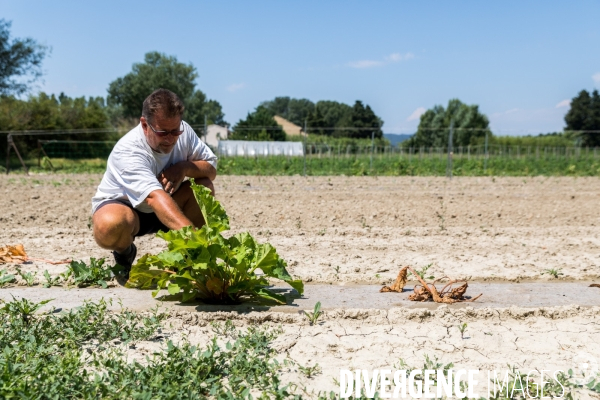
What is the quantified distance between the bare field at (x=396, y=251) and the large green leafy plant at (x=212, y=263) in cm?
22

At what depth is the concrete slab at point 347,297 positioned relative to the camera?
3.61 metres

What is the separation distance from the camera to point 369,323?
11.0ft

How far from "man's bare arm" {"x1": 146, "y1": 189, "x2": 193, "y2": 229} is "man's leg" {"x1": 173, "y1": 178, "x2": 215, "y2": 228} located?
0.79m

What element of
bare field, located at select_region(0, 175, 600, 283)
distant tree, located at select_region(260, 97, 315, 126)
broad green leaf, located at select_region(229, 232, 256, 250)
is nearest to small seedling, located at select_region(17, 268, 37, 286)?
bare field, located at select_region(0, 175, 600, 283)

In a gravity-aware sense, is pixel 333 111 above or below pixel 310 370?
above

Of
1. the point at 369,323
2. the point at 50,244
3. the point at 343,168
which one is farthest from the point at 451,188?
the point at 369,323

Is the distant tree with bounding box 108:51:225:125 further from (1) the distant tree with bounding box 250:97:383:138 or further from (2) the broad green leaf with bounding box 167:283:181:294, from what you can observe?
(2) the broad green leaf with bounding box 167:283:181:294

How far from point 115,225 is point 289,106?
447ft

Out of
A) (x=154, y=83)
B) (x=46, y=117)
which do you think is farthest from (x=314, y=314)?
(x=154, y=83)

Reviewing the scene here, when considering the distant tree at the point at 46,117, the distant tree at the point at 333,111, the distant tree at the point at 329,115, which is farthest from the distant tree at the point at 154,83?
the distant tree at the point at 333,111

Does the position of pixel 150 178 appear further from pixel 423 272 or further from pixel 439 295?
pixel 423 272

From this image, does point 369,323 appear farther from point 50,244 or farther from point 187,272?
point 50,244

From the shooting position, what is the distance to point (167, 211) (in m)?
3.52

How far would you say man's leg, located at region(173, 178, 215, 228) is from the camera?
4.41m
